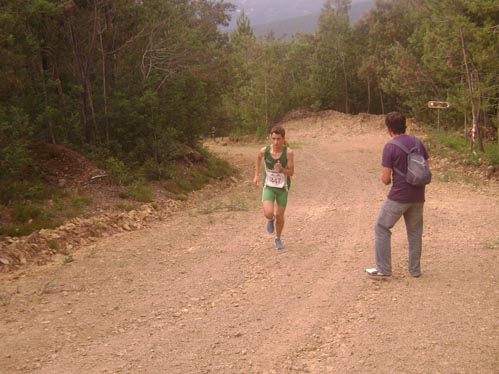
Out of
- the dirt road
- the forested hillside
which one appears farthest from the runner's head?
the forested hillside

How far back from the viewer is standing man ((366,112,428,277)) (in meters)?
5.70

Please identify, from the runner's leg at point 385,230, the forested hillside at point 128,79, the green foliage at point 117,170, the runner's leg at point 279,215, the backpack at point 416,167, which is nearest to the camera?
the backpack at point 416,167

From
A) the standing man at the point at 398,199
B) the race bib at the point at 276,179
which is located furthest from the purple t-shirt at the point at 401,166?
the race bib at the point at 276,179

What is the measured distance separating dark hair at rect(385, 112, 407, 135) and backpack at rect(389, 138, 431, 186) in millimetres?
142

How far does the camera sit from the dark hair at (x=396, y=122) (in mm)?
5702

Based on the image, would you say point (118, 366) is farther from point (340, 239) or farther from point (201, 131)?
point (201, 131)

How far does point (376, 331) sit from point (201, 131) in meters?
14.2

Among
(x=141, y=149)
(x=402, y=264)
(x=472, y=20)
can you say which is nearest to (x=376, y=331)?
(x=402, y=264)

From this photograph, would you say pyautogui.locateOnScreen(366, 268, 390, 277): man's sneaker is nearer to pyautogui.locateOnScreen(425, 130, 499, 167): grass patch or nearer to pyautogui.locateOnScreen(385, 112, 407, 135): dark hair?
pyautogui.locateOnScreen(385, 112, 407, 135): dark hair

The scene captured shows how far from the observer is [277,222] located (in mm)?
7672

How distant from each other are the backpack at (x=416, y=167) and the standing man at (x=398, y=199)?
0.03m

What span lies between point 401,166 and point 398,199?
38 cm

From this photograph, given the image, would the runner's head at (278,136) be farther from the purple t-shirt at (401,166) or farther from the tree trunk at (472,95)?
the tree trunk at (472,95)

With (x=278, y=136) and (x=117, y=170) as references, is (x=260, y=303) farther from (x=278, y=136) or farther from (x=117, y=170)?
(x=117, y=170)
